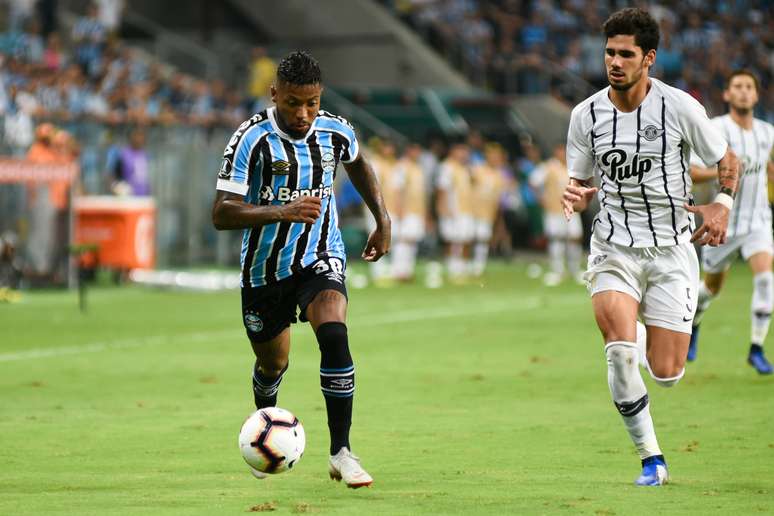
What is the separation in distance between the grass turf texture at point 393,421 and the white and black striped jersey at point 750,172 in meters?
1.37

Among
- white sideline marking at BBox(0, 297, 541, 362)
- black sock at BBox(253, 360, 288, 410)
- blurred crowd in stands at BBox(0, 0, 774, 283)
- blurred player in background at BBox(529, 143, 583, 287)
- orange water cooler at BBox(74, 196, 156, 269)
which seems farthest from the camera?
blurred player in background at BBox(529, 143, 583, 287)

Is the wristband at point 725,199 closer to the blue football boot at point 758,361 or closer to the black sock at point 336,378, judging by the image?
the black sock at point 336,378

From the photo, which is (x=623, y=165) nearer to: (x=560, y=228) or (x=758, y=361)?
(x=758, y=361)

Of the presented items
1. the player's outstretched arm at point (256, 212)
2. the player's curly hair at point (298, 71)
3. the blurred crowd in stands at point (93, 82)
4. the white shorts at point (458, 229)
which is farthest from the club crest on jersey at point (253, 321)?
the white shorts at point (458, 229)

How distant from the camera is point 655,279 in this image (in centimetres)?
822

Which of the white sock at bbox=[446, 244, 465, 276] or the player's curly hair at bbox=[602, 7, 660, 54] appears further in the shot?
the white sock at bbox=[446, 244, 465, 276]

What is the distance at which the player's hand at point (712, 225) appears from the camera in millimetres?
7863

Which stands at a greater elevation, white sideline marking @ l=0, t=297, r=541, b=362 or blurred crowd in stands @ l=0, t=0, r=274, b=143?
blurred crowd in stands @ l=0, t=0, r=274, b=143

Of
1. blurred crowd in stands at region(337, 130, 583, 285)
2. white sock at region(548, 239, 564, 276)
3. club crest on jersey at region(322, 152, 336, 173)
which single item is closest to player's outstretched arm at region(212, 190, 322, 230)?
club crest on jersey at region(322, 152, 336, 173)

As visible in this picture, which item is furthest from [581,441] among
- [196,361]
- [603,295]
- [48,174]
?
[48,174]

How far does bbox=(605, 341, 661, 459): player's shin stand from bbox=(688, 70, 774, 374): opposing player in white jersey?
5553 millimetres

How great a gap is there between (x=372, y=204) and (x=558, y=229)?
21.2 metres

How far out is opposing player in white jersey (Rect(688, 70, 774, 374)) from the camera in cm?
1309

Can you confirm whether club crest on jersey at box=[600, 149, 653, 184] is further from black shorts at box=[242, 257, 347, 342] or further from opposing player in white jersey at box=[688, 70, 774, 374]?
opposing player in white jersey at box=[688, 70, 774, 374]
